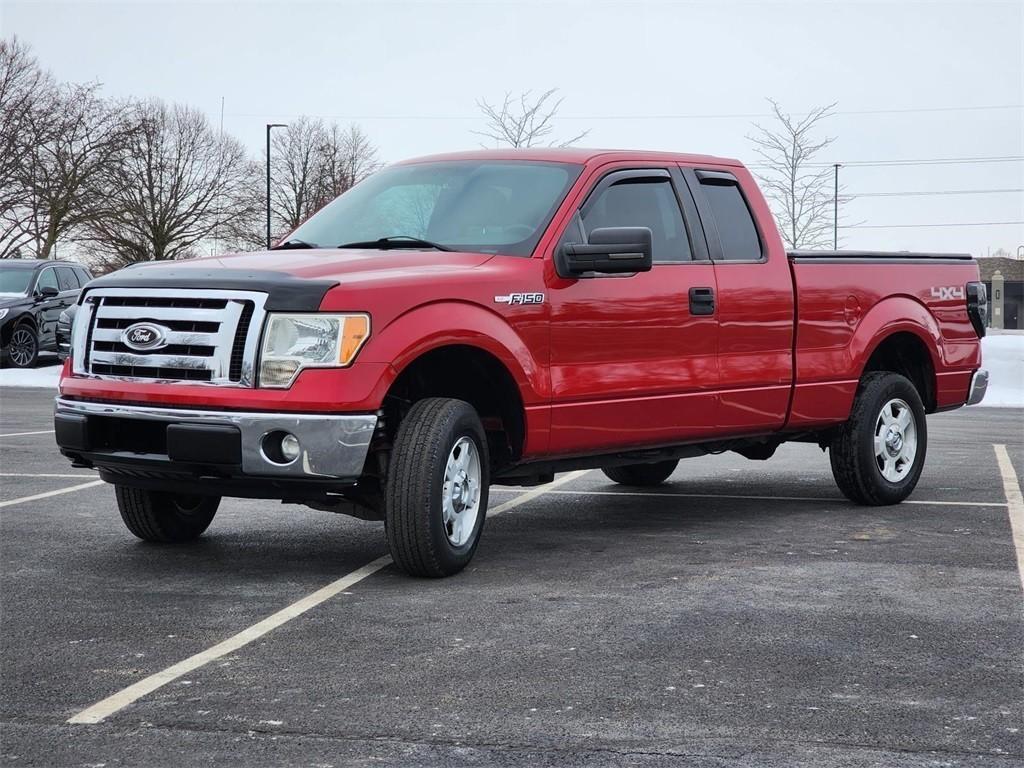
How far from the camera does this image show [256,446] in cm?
618

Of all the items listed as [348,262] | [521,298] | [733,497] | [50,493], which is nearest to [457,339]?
[521,298]

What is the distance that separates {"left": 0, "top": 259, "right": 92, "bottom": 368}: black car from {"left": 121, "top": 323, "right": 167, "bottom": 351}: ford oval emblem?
737 inches

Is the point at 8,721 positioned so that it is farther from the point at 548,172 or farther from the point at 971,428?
the point at 971,428

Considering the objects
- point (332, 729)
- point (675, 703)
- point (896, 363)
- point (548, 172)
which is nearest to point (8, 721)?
point (332, 729)

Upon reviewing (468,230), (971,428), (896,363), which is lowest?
(971,428)

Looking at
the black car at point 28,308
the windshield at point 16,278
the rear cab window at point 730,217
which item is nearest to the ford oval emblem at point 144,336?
the rear cab window at point 730,217

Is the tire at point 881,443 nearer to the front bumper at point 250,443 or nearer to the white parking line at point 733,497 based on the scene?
the white parking line at point 733,497

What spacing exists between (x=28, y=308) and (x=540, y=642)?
68.1 feet

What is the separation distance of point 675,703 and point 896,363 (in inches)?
229

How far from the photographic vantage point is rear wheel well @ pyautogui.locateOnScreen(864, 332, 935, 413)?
381 inches

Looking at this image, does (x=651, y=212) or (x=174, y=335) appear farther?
(x=651, y=212)

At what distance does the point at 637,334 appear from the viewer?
7.55 m

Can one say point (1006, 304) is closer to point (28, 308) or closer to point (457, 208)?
point (28, 308)

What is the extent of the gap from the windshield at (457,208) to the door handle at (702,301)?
0.90 meters
